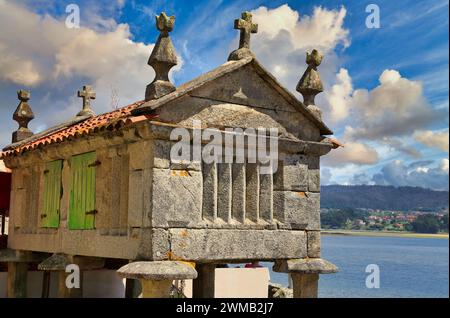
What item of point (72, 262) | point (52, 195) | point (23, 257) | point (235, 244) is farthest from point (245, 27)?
point (23, 257)

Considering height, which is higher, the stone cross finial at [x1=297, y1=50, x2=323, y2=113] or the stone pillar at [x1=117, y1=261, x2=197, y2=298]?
the stone cross finial at [x1=297, y1=50, x2=323, y2=113]

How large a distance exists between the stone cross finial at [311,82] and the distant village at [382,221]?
447 feet

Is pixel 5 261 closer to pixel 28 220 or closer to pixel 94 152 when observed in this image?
pixel 28 220

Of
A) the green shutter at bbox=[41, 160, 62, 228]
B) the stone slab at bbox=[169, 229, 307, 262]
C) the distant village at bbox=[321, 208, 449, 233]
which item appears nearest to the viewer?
the stone slab at bbox=[169, 229, 307, 262]

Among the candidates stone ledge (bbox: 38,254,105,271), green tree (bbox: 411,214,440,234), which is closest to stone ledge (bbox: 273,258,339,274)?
stone ledge (bbox: 38,254,105,271)

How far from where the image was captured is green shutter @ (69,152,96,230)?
Result: 860cm

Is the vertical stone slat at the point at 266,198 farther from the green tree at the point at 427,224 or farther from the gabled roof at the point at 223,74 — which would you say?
the green tree at the point at 427,224

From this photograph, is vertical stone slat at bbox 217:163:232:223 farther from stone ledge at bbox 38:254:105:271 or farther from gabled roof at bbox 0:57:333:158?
stone ledge at bbox 38:254:105:271

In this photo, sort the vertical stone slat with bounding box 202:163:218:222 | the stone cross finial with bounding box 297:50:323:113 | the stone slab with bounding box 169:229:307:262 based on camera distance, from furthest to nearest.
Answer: the stone cross finial with bounding box 297:50:323:113
the vertical stone slat with bounding box 202:163:218:222
the stone slab with bounding box 169:229:307:262

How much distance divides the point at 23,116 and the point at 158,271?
22.4 ft

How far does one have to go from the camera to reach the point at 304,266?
8.47 meters

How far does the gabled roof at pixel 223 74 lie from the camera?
24.6ft

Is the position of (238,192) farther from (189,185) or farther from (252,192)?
(189,185)

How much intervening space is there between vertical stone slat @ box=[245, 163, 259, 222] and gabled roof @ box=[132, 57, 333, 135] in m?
1.11
